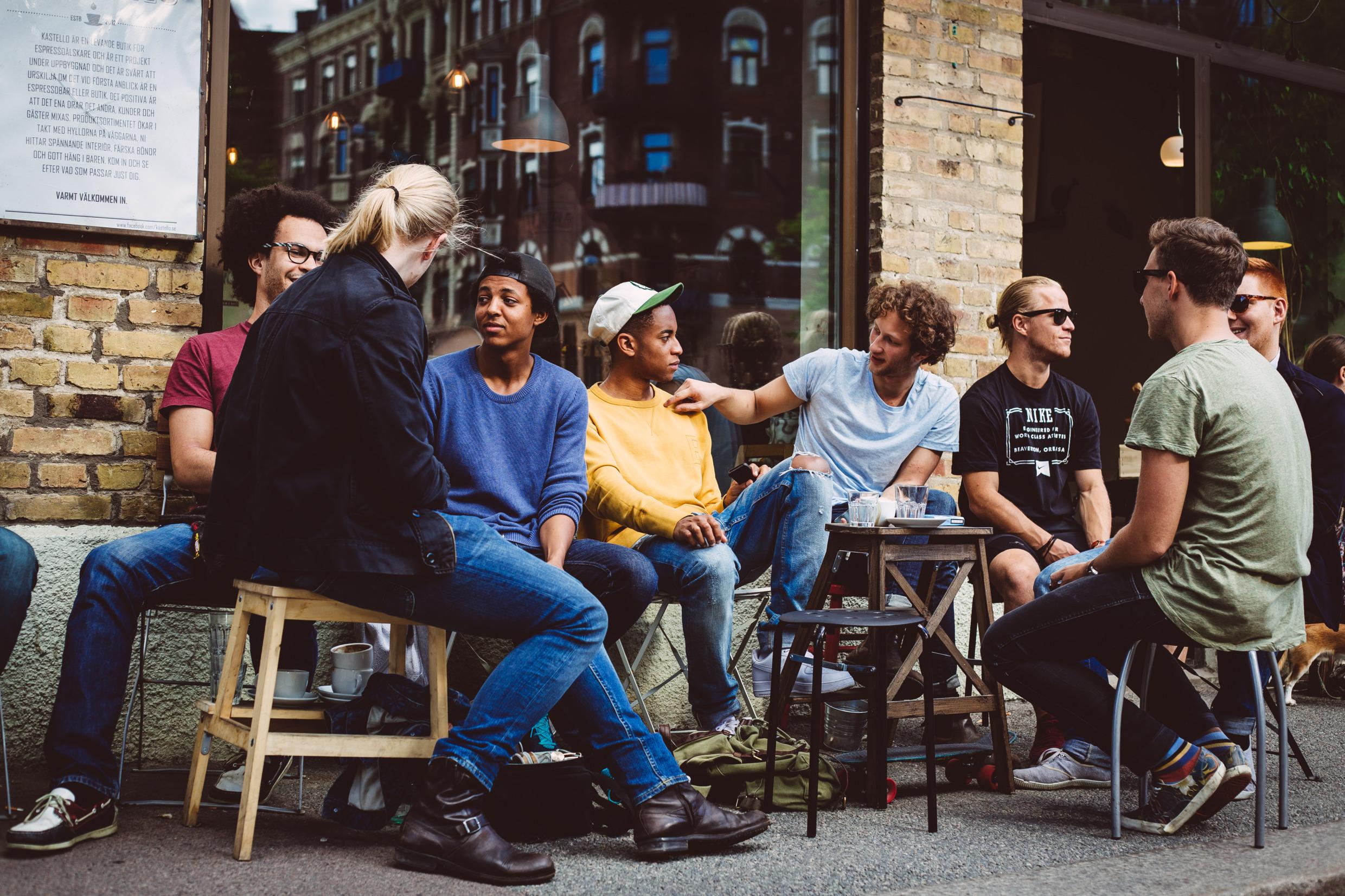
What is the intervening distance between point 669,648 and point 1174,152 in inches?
186

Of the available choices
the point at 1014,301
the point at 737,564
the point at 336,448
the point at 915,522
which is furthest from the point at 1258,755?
the point at 336,448

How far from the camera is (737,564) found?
4531 mm

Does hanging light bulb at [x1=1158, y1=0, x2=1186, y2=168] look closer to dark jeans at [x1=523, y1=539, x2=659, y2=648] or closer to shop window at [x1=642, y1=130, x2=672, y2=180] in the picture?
shop window at [x1=642, y1=130, x2=672, y2=180]

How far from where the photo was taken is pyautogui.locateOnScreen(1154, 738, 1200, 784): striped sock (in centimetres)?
364

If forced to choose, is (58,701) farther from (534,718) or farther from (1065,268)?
(1065,268)

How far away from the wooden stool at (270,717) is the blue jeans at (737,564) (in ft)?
3.50

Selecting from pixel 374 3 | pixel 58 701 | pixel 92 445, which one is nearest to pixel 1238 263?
pixel 58 701

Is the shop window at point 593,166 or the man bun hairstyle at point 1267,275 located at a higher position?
the shop window at point 593,166

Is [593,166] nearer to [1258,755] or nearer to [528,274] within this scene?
[528,274]

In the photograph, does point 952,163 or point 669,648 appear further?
point 952,163

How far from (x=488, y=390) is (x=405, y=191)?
0.86 meters

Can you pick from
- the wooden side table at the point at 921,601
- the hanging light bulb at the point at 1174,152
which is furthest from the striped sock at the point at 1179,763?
the hanging light bulb at the point at 1174,152

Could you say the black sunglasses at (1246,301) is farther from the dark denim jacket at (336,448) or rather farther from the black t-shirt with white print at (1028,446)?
the dark denim jacket at (336,448)

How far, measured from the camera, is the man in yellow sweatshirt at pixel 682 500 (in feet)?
14.2
